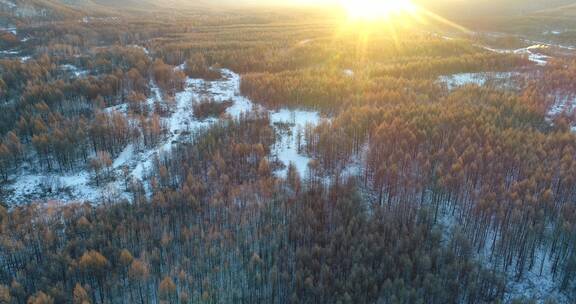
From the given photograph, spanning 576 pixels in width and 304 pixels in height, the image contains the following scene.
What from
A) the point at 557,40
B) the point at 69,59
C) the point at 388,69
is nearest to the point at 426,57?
the point at 388,69

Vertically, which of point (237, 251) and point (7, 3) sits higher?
point (7, 3)

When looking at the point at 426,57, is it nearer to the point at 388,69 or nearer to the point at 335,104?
the point at 388,69

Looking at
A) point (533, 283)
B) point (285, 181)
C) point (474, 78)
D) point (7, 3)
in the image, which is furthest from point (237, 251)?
point (7, 3)

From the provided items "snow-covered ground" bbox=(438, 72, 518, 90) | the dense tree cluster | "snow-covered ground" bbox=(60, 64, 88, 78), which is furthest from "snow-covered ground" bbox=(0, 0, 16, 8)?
"snow-covered ground" bbox=(438, 72, 518, 90)

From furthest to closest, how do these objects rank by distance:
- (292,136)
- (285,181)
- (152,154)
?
(292,136), (152,154), (285,181)

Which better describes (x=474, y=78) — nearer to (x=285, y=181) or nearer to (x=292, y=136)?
(x=292, y=136)

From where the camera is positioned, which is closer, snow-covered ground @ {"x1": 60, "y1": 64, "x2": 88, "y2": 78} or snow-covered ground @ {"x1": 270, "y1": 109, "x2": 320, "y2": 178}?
snow-covered ground @ {"x1": 270, "y1": 109, "x2": 320, "y2": 178}

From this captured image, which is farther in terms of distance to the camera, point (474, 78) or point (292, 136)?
point (474, 78)

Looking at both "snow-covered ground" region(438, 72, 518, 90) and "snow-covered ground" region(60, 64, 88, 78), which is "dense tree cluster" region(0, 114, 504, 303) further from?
"snow-covered ground" region(438, 72, 518, 90)
